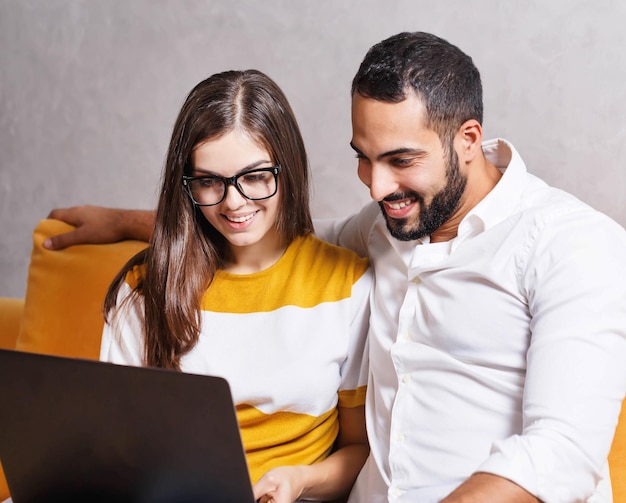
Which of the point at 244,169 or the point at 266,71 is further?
the point at 266,71

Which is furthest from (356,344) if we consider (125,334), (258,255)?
(125,334)

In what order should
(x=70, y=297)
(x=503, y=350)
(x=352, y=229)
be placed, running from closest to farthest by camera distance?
(x=503, y=350), (x=352, y=229), (x=70, y=297)

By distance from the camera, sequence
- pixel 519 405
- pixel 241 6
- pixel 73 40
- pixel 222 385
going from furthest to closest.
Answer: pixel 73 40 < pixel 241 6 < pixel 519 405 < pixel 222 385

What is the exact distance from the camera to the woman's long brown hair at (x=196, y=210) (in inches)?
58.7

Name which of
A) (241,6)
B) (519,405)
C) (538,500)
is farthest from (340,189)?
(538,500)

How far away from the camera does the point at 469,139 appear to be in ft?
4.67

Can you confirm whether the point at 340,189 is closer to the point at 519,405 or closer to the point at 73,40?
A: the point at 519,405

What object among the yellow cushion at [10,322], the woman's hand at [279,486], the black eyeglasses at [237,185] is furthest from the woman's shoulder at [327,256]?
the yellow cushion at [10,322]

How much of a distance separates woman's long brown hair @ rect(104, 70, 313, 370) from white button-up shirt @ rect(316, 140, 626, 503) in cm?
26

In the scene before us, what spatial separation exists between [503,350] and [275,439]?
497mm

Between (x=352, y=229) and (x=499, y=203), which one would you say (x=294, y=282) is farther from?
(x=499, y=203)

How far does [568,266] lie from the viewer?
4.04ft

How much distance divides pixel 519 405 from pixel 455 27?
2.96 ft

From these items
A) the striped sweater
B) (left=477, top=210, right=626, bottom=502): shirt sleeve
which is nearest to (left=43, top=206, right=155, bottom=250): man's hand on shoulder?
the striped sweater
